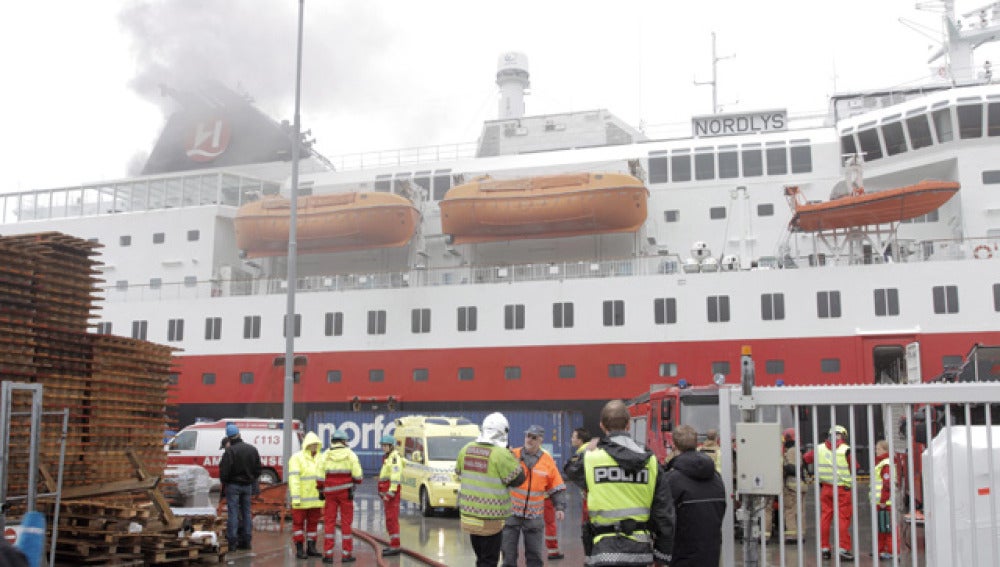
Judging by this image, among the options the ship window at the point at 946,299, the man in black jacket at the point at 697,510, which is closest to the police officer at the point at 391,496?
the man in black jacket at the point at 697,510

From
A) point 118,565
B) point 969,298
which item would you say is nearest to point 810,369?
point 969,298

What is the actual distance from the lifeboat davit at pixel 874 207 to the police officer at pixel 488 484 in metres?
18.1

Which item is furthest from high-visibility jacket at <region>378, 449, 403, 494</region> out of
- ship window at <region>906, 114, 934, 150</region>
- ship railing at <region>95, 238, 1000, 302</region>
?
ship window at <region>906, 114, 934, 150</region>

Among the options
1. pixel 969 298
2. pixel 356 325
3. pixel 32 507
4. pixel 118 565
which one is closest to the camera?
pixel 32 507

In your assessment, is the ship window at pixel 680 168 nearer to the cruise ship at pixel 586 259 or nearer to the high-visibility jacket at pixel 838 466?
the cruise ship at pixel 586 259

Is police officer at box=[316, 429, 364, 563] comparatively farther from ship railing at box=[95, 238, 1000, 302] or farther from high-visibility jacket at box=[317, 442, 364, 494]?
ship railing at box=[95, 238, 1000, 302]

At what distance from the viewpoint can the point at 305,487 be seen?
9.72m

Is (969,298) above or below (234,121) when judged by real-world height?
below

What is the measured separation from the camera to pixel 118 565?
838cm

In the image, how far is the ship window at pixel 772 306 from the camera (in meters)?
22.8

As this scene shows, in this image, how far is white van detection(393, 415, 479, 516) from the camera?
14.7 m

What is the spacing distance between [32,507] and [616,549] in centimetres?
576

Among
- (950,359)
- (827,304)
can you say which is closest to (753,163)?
(827,304)

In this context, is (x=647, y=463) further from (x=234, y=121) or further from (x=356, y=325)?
(x=234, y=121)
